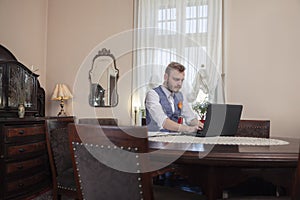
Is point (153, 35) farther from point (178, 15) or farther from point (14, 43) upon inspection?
point (14, 43)

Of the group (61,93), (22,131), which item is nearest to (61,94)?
(61,93)

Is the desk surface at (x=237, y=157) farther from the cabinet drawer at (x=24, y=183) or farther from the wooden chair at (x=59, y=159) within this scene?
the cabinet drawer at (x=24, y=183)

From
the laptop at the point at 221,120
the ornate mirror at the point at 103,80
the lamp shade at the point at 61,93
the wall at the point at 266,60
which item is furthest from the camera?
the ornate mirror at the point at 103,80

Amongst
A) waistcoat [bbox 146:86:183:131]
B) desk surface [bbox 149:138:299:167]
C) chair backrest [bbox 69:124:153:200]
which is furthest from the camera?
waistcoat [bbox 146:86:183:131]

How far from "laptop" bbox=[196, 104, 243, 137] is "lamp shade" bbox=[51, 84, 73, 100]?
2.71 m

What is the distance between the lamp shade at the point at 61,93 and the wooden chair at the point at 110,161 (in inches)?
125

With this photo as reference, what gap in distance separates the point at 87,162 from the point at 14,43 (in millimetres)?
3272

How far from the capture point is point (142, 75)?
4.42m

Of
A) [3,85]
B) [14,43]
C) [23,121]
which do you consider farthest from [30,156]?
[14,43]

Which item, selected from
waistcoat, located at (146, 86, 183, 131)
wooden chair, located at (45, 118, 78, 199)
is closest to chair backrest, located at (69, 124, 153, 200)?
wooden chair, located at (45, 118, 78, 199)

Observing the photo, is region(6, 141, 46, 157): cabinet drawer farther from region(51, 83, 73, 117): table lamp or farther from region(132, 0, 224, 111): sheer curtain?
region(132, 0, 224, 111): sheer curtain

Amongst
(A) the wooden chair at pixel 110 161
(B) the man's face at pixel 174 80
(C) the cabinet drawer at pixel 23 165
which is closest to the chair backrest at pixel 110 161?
(A) the wooden chair at pixel 110 161

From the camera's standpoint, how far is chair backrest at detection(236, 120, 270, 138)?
2.86m

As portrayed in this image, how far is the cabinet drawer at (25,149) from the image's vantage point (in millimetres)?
3009
